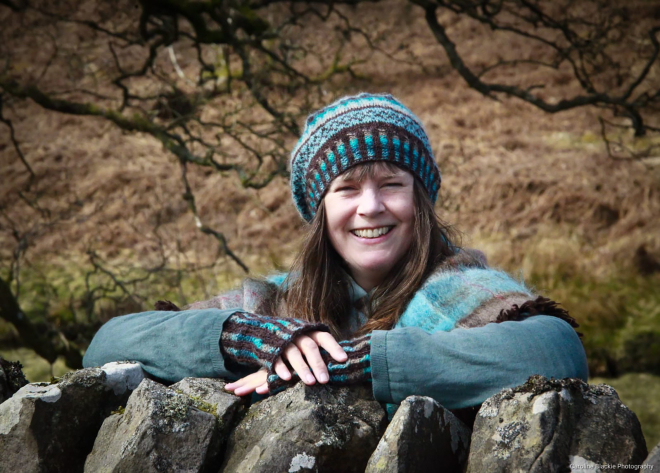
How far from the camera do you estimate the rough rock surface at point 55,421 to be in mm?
1713

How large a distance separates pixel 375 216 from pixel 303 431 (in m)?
0.97

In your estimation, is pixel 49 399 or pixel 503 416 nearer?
pixel 503 416

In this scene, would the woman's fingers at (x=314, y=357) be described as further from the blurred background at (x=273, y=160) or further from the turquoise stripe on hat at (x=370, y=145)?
the blurred background at (x=273, y=160)

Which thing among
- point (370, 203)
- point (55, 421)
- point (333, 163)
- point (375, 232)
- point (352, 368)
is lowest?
point (55, 421)

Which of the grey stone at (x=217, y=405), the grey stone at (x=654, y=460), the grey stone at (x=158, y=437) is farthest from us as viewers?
the grey stone at (x=217, y=405)

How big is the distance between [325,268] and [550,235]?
4.41 m

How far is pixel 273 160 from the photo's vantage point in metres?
5.11

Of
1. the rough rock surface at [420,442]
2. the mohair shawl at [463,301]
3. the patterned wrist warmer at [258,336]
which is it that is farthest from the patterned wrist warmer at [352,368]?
the mohair shawl at [463,301]

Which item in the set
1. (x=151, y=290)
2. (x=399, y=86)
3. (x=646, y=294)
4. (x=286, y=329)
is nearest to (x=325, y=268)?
(x=286, y=329)

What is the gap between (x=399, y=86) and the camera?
337 inches

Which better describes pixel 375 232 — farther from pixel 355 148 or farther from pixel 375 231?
pixel 355 148

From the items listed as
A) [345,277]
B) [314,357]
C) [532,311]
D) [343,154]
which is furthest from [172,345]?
[532,311]

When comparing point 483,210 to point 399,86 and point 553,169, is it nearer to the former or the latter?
point 553,169

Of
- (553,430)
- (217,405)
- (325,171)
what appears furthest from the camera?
(325,171)
